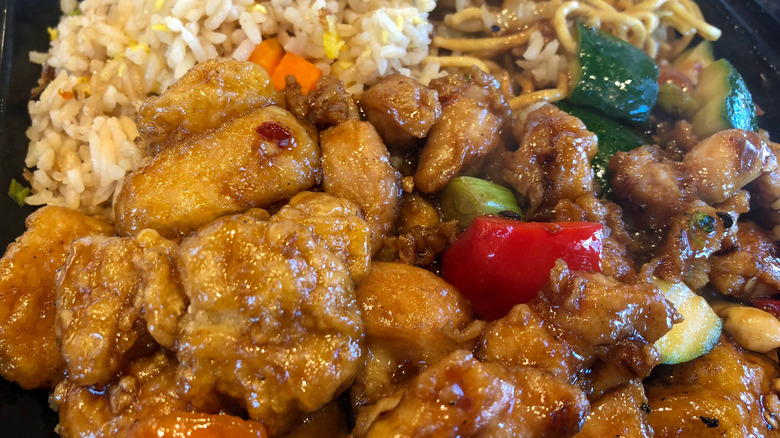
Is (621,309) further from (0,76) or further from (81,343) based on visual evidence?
(0,76)

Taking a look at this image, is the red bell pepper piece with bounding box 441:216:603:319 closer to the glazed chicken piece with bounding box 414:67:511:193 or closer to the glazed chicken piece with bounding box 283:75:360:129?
the glazed chicken piece with bounding box 414:67:511:193

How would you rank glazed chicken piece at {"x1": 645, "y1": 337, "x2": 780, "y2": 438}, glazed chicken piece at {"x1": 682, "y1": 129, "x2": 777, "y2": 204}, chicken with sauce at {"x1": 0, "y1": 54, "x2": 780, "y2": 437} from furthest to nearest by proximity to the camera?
1. glazed chicken piece at {"x1": 682, "y1": 129, "x2": 777, "y2": 204}
2. glazed chicken piece at {"x1": 645, "y1": 337, "x2": 780, "y2": 438}
3. chicken with sauce at {"x1": 0, "y1": 54, "x2": 780, "y2": 437}

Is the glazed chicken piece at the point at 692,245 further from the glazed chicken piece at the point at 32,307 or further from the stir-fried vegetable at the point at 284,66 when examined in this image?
the glazed chicken piece at the point at 32,307

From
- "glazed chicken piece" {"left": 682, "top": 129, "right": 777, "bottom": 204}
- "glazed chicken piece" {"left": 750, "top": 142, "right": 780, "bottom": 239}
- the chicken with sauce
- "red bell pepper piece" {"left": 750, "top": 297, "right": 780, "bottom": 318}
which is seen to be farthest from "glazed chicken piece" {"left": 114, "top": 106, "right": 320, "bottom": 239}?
"glazed chicken piece" {"left": 750, "top": 142, "right": 780, "bottom": 239}

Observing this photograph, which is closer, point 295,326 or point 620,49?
point 295,326

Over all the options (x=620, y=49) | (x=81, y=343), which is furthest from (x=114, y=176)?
(x=620, y=49)

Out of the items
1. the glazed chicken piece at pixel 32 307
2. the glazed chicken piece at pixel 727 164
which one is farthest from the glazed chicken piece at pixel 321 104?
the glazed chicken piece at pixel 727 164

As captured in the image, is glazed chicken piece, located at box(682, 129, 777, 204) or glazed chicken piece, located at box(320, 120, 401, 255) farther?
glazed chicken piece, located at box(682, 129, 777, 204)
